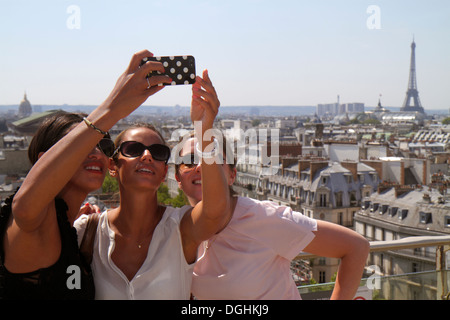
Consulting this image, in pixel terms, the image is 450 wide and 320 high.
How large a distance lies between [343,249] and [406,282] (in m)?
1.84

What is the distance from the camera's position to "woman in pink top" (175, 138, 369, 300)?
217cm

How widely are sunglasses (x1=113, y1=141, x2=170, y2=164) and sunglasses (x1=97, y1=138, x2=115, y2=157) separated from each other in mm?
34

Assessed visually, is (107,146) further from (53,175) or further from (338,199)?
(338,199)

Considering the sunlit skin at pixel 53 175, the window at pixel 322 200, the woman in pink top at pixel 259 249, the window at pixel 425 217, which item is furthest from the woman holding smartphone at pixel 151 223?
the window at pixel 322 200

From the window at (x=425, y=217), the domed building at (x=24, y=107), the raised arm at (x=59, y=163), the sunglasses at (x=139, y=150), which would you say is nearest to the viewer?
the raised arm at (x=59, y=163)

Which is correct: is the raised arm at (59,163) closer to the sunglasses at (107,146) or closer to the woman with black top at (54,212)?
the woman with black top at (54,212)

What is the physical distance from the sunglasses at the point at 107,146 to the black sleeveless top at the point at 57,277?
32cm

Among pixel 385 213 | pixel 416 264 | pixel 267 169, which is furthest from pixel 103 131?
pixel 267 169

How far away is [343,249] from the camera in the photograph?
2334 mm

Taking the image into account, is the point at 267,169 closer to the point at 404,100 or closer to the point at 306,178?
the point at 306,178

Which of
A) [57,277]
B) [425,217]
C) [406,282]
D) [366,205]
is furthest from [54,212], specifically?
[366,205]

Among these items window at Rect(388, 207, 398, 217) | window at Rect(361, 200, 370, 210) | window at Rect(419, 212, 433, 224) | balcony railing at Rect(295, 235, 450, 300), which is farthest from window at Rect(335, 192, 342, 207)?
balcony railing at Rect(295, 235, 450, 300)

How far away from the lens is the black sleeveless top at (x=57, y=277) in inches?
72.9

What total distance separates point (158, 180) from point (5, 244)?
65 centimetres
